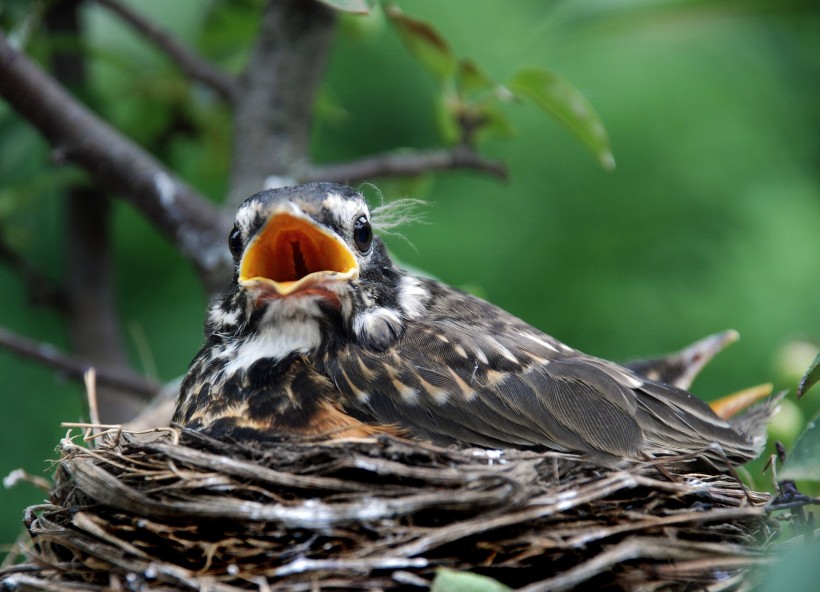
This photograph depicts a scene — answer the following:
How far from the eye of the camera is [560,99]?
1.92 metres

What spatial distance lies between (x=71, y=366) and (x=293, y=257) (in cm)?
86

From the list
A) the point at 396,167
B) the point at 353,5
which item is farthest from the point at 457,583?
the point at 396,167

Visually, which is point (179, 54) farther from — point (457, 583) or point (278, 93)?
point (457, 583)

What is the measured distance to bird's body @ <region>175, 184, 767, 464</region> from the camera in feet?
5.12

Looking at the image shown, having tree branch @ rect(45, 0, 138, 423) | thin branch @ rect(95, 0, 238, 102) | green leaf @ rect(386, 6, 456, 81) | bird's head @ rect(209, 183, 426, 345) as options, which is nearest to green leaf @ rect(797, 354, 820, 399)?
bird's head @ rect(209, 183, 426, 345)

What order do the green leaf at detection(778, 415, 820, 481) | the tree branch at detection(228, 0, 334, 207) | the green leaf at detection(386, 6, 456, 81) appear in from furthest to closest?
the tree branch at detection(228, 0, 334, 207), the green leaf at detection(386, 6, 456, 81), the green leaf at detection(778, 415, 820, 481)

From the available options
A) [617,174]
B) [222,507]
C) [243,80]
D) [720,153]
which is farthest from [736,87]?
[222,507]

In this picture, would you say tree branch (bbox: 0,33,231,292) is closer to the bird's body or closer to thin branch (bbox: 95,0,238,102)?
thin branch (bbox: 95,0,238,102)

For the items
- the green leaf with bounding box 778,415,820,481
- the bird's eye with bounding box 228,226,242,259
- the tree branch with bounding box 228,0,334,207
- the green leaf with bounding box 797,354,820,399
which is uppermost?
the tree branch with bounding box 228,0,334,207

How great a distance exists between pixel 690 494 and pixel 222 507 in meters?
0.72

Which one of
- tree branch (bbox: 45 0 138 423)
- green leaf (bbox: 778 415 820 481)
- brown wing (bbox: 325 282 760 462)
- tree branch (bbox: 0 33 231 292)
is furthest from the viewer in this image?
tree branch (bbox: 45 0 138 423)

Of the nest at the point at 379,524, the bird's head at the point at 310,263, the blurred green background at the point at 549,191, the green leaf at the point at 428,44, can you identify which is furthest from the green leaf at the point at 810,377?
the blurred green background at the point at 549,191

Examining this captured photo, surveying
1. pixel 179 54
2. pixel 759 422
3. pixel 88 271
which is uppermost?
pixel 179 54

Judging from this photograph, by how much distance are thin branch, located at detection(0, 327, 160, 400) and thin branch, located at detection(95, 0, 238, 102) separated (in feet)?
2.54
